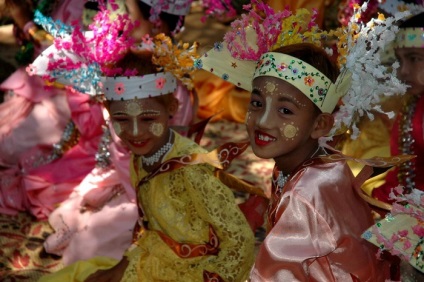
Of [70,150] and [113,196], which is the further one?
[70,150]

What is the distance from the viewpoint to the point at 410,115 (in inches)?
152

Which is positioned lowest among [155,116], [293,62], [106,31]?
[155,116]

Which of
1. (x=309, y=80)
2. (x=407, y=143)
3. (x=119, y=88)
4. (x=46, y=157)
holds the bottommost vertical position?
(x=46, y=157)

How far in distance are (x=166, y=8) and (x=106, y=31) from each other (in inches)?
37.6

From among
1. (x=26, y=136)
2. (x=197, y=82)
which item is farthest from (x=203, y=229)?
(x=197, y=82)

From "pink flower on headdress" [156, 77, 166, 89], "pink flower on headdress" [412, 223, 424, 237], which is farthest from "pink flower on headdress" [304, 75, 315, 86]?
"pink flower on headdress" [156, 77, 166, 89]

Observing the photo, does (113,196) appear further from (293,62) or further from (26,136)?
(293,62)

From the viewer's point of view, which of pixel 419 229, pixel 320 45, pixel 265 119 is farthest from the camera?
pixel 320 45

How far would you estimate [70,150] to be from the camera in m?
4.38

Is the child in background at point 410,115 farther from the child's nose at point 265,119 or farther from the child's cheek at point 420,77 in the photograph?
the child's nose at point 265,119

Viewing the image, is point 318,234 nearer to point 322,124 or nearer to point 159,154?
point 322,124

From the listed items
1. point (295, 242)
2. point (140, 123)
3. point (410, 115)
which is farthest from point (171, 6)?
point (295, 242)

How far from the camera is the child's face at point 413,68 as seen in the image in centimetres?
366

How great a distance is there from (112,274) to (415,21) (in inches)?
71.5
